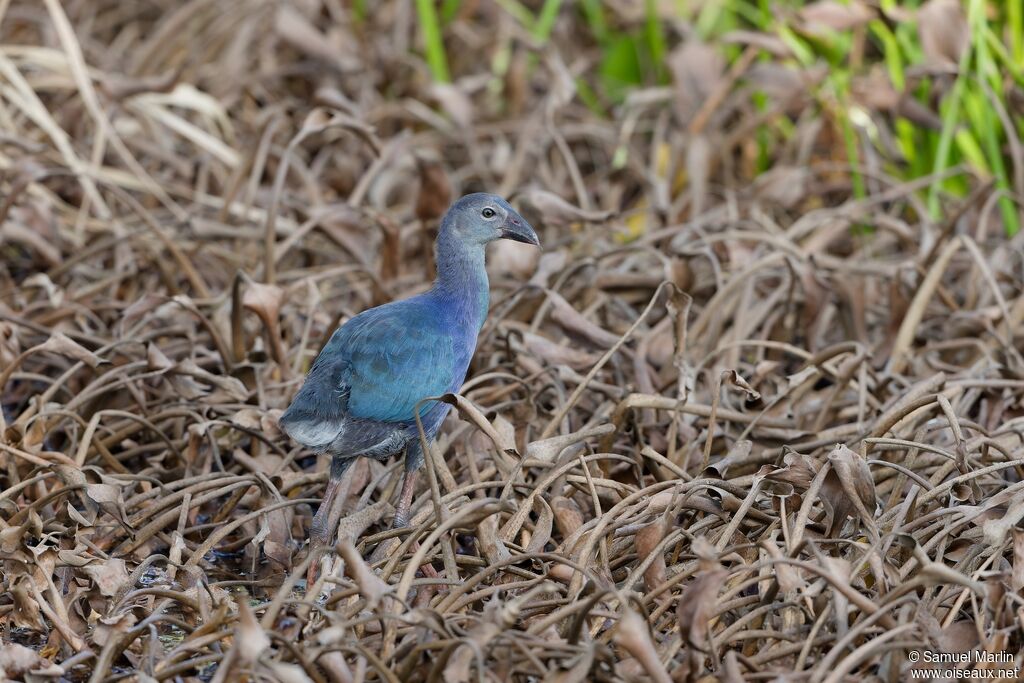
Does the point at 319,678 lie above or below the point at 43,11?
below

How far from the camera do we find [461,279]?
298cm

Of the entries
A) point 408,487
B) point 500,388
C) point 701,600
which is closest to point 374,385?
point 408,487

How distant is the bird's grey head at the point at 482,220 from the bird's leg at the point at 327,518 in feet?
2.09

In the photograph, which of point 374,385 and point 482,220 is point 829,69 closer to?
point 482,220

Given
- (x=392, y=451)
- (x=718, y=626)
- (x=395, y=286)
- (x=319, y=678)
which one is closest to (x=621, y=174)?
(x=395, y=286)

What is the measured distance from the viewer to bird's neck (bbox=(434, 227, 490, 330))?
296cm

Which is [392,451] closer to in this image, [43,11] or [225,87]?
[225,87]

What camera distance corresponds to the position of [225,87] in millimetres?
5438

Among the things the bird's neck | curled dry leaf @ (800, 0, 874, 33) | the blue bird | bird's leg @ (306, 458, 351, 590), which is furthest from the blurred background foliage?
bird's leg @ (306, 458, 351, 590)

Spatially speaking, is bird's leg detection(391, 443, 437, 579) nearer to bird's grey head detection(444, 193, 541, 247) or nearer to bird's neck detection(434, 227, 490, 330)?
bird's neck detection(434, 227, 490, 330)

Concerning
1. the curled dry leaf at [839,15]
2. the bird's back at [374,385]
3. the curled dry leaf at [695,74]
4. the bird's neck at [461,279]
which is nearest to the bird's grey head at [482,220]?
the bird's neck at [461,279]

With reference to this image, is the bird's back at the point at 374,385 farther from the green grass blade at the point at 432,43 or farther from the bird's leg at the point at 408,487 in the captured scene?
the green grass blade at the point at 432,43

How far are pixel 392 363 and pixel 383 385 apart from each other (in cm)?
5

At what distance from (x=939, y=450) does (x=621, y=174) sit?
2745 mm
